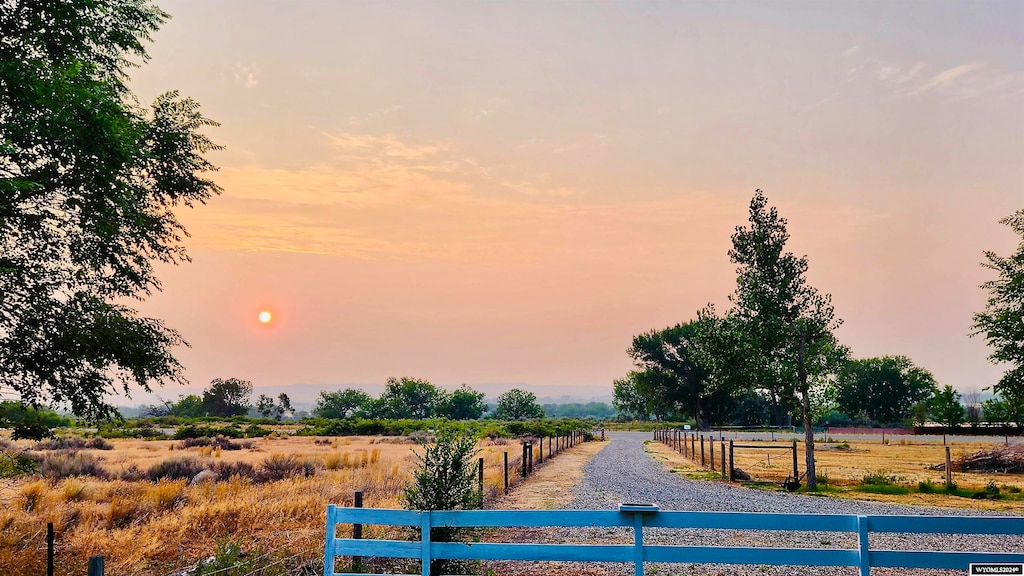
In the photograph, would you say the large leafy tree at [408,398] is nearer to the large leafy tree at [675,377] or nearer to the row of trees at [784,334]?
the large leafy tree at [675,377]

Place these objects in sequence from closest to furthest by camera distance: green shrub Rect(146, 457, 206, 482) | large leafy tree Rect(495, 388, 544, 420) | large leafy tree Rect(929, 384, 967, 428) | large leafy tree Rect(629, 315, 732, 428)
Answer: green shrub Rect(146, 457, 206, 482), large leafy tree Rect(929, 384, 967, 428), large leafy tree Rect(629, 315, 732, 428), large leafy tree Rect(495, 388, 544, 420)

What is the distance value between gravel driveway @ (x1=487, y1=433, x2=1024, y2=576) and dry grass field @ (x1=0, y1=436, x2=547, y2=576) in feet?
12.3

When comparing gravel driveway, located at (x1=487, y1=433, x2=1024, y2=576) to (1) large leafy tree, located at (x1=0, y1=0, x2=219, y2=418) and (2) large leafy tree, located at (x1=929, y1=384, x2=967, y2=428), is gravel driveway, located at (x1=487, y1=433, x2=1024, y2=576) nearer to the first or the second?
(1) large leafy tree, located at (x1=0, y1=0, x2=219, y2=418)

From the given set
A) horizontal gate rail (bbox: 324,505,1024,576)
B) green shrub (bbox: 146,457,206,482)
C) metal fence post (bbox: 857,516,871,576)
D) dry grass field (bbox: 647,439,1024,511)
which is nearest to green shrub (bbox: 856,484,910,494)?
dry grass field (bbox: 647,439,1024,511)

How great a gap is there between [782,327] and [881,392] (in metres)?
100

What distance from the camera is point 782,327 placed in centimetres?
2388

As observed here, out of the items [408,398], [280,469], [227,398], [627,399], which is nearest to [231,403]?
[227,398]

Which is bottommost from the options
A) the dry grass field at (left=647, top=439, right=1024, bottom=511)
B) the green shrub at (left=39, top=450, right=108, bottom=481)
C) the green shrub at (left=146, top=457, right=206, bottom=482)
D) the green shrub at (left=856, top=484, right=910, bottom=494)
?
the dry grass field at (left=647, top=439, right=1024, bottom=511)

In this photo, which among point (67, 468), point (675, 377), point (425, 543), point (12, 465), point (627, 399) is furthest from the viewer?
point (627, 399)

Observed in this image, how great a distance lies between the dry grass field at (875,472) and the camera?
2109 centimetres

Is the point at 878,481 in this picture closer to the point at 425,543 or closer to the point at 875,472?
the point at 875,472

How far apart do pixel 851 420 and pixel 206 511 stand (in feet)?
391

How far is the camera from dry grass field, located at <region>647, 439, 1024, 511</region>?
69.2 feet

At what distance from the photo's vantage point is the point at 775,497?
21.1 metres
